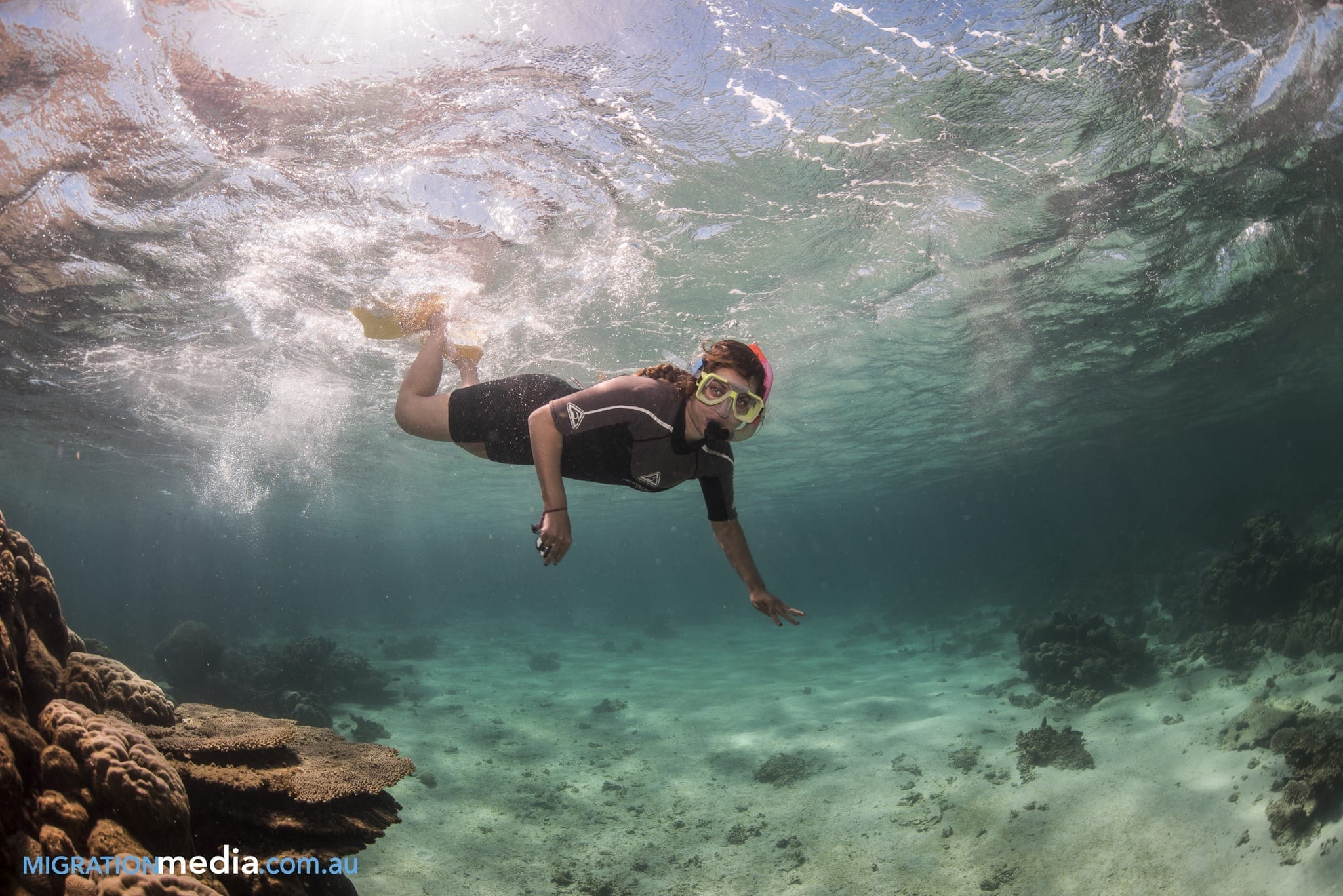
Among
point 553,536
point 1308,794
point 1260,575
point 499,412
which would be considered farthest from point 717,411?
point 1260,575

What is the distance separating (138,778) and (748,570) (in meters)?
4.04

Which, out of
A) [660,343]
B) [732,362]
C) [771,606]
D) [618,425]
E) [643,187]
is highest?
[660,343]

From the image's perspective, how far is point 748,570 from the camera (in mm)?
5066

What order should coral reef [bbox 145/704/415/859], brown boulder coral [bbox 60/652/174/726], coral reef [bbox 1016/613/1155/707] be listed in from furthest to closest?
coral reef [bbox 1016/613/1155/707], brown boulder coral [bbox 60/652/174/726], coral reef [bbox 145/704/415/859]

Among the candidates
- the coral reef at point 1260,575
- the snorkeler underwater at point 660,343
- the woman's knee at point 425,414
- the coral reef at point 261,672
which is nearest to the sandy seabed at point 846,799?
the snorkeler underwater at point 660,343

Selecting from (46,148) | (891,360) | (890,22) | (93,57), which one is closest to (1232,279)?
(891,360)

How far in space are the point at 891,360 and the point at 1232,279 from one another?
9206 millimetres

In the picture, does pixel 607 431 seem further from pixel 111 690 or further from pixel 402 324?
pixel 111 690

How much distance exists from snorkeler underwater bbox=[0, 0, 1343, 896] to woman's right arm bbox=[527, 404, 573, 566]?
0.03 meters

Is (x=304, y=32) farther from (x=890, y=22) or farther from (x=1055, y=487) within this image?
(x=1055, y=487)

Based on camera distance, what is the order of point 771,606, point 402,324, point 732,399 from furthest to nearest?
point 402,324 < point 771,606 < point 732,399

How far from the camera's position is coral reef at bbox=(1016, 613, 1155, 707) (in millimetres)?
13812

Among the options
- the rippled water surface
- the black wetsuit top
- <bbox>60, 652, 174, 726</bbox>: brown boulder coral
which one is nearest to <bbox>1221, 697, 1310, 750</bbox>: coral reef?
the rippled water surface

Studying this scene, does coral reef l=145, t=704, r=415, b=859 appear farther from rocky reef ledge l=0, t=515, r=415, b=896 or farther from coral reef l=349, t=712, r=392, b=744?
coral reef l=349, t=712, r=392, b=744
